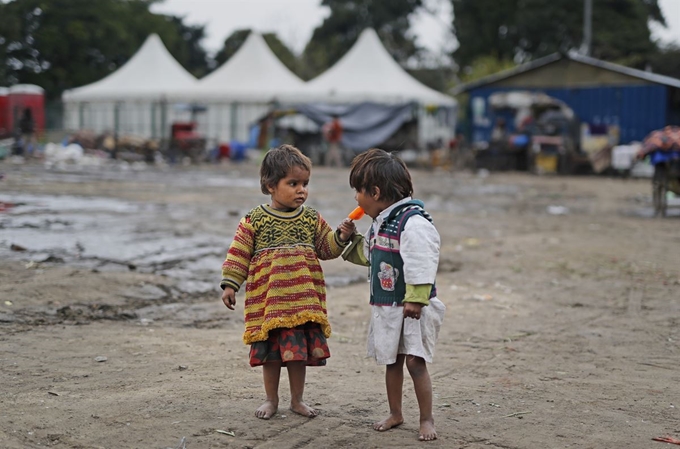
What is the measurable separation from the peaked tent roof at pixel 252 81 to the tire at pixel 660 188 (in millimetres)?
19376

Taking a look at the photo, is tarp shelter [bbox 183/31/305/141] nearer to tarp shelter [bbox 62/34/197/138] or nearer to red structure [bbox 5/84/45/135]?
tarp shelter [bbox 62/34/197/138]

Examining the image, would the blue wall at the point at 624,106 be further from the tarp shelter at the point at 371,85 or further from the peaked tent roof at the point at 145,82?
the peaked tent roof at the point at 145,82

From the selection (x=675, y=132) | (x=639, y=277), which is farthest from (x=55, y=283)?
(x=675, y=132)

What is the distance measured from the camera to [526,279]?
333 inches

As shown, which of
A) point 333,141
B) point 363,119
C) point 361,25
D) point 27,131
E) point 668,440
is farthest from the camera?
point 361,25

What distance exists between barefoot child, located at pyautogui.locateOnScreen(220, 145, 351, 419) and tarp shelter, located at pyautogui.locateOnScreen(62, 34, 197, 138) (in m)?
29.3

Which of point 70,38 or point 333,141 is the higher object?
Answer: point 70,38

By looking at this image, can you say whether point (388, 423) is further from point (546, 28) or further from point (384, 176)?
point (546, 28)

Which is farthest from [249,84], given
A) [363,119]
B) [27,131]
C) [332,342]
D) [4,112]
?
[332,342]

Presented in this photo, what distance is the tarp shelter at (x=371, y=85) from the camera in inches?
1272

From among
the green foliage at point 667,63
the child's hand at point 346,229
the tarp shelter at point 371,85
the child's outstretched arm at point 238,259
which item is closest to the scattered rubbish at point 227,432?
the child's outstretched arm at point 238,259

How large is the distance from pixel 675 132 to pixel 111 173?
14005mm

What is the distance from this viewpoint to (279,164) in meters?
4.08

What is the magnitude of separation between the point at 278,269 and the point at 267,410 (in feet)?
2.18
